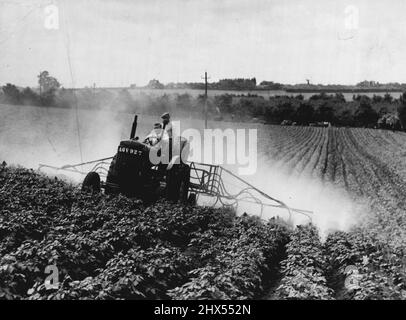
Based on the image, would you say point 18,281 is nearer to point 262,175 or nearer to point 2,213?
point 2,213

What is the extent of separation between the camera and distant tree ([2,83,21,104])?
69125 millimetres

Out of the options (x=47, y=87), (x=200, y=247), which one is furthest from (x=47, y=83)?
(x=200, y=247)

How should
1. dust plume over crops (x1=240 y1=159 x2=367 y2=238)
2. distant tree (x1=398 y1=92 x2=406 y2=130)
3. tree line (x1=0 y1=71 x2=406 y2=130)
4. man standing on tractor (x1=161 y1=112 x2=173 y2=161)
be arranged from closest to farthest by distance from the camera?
man standing on tractor (x1=161 y1=112 x2=173 y2=161)
dust plume over crops (x1=240 y1=159 x2=367 y2=238)
tree line (x1=0 y1=71 x2=406 y2=130)
distant tree (x1=398 y1=92 x2=406 y2=130)

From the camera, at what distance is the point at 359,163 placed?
31.0m

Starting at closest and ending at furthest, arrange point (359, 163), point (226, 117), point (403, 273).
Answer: point (403, 273) → point (359, 163) → point (226, 117)

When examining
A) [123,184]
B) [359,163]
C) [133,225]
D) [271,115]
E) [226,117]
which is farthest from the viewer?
[271,115]

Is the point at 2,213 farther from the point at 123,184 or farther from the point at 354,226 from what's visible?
the point at 354,226

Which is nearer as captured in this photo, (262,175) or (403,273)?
(403,273)

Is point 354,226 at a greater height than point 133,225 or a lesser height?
lesser

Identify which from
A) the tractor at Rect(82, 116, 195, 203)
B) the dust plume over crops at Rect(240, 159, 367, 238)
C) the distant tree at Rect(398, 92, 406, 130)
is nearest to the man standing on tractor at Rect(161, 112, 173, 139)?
the tractor at Rect(82, 116, 195, 203)
